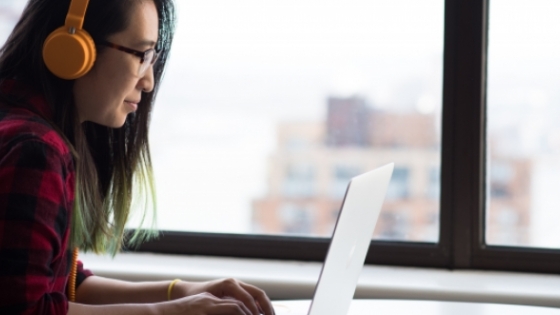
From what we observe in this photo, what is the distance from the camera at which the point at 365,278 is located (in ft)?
6.05

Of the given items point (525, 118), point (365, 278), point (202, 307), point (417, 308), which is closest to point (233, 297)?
point (202, 307)

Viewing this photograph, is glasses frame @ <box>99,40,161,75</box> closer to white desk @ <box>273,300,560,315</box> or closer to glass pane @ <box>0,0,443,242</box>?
white desk @ <box>273,300,560,315</box>

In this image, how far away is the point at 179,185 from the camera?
2145 millimetres

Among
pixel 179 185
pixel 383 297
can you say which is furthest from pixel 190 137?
pixel 383 297

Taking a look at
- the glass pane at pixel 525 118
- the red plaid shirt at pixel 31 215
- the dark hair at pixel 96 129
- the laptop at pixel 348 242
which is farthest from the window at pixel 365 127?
the red plaid shirt at pixel 31 215

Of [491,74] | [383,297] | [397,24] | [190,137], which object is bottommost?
[383,297]

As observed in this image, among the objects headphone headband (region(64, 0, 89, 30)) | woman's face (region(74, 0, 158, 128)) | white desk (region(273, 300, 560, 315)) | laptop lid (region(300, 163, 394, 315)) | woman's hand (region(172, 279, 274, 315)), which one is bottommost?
white desk (region(273, 300, 560, 315))

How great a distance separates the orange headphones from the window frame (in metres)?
1.10

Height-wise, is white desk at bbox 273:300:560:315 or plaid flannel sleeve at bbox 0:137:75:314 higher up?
plaid flannel sleeve at bbox 0:137:75:314

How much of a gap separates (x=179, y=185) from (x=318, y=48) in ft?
1.91

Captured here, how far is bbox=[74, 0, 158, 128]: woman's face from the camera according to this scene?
3.91 feet

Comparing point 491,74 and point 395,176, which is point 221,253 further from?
point 491,74

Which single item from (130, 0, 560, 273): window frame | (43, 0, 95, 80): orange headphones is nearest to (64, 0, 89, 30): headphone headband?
(43, 0, 95, 80): orange headphones

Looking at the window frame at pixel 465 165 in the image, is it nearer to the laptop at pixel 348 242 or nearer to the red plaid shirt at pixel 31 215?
the laptop at pixel 348 242
